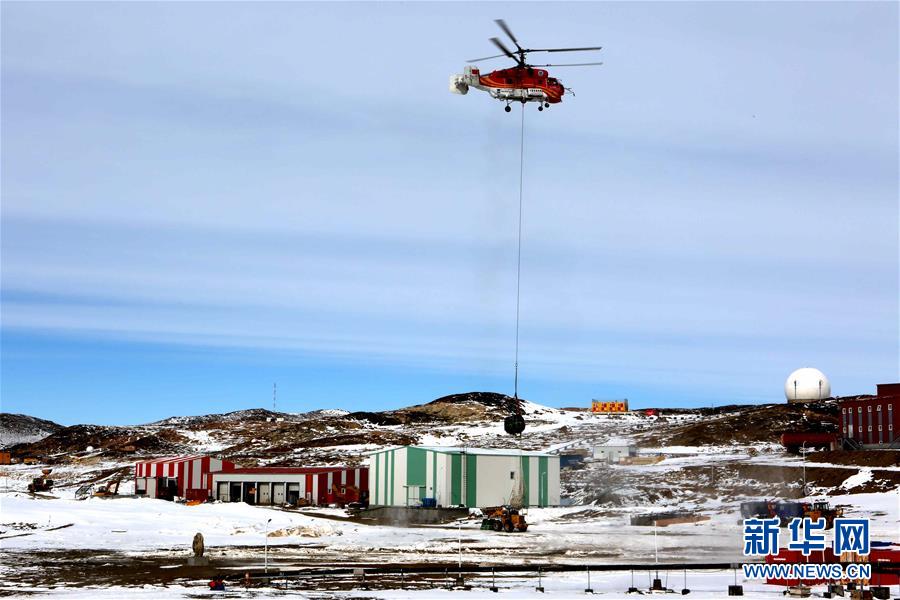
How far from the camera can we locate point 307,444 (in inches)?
6235

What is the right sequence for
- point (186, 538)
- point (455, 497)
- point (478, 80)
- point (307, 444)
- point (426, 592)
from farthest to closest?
point (307, 444) → point (455, 497) → point (186, 538) → point (478, 80) → point (426, 592)

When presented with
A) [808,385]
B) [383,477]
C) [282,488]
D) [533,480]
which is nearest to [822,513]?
[533,480]

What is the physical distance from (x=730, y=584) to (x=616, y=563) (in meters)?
9.22

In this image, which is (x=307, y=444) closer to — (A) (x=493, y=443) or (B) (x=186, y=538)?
(A) (x=493, y=443)

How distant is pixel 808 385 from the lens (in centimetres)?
14000

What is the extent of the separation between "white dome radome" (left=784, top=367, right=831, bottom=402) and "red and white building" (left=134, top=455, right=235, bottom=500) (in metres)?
79.1

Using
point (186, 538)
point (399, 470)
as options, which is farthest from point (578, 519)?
point (186, 538)

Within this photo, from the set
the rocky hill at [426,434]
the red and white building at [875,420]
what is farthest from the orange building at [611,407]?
the red and white building at [875,420]

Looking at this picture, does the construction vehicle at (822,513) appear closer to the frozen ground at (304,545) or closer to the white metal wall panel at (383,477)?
the frozen ground at (304,545)

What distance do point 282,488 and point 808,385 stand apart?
7630 cm

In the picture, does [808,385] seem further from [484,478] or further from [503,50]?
[503,50]

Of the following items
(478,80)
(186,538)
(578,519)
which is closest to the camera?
(478,80)

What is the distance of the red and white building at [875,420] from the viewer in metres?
98.1

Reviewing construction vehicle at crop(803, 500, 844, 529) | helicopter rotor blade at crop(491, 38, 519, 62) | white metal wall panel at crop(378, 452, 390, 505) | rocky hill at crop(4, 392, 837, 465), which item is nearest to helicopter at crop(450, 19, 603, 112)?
helicopter rotor blade at crop(491, 38, 519, 62)
